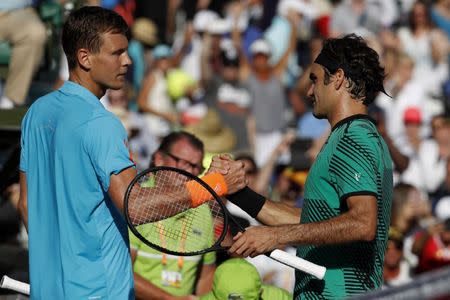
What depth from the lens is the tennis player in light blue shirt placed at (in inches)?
180

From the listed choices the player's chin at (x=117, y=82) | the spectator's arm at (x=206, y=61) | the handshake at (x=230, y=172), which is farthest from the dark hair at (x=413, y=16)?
the player's chin at (x=117, y=82)

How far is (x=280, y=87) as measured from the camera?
13.2m

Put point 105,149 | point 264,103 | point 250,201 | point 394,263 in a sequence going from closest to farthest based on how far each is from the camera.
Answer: point 105,149 < point 250,201 < point 394,263 < point 264,103

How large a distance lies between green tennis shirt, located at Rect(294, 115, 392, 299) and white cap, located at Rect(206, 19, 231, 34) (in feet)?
31.0

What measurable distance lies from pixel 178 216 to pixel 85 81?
76cm

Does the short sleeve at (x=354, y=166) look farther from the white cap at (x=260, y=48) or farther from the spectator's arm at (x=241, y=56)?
the spectator's arm at (x=241, y=56)

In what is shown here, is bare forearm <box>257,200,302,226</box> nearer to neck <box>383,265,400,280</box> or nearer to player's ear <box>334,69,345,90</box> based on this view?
player's ear <box>334,69,345,90</box>

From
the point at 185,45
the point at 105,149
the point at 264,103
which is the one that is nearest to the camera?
the point at 105,149

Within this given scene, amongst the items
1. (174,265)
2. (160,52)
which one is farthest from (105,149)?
(160,52)

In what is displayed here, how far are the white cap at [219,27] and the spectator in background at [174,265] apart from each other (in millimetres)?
7308

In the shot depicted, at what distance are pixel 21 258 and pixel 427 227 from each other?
3885mm

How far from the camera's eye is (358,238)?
4.57 meters

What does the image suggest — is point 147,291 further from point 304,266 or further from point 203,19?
point 203,19

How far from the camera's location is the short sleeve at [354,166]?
183 inches
